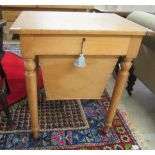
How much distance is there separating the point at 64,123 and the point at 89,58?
0.55 meters

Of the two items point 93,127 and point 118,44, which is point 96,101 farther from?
point 118,44

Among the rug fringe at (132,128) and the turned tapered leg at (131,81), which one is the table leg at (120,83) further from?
the turned tapered leg at (131,81)

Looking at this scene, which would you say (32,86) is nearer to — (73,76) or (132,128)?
(73,76)

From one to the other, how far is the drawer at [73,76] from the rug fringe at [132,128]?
36cm

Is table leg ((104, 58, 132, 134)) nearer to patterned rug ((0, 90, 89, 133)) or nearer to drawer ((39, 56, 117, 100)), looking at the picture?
drawer ((39, 56, 117, 100))

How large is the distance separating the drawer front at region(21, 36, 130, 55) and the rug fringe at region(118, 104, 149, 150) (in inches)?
25.1

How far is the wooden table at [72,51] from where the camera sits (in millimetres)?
914

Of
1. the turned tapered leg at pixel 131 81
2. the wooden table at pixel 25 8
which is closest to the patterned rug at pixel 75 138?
the turned tapered leg at pixel 131 81

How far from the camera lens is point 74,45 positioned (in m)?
0.96

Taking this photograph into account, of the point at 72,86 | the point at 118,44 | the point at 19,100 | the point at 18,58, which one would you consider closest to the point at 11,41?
the point at 18,58

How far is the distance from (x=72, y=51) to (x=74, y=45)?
34mm

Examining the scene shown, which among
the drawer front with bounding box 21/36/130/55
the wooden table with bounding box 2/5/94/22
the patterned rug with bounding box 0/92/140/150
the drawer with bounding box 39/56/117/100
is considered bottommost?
the patterned rug with bounding box 0/92/140/150

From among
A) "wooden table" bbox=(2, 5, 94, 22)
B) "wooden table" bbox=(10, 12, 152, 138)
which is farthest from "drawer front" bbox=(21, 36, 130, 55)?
"wooden table" bbox=(2, 5, 94, 22)

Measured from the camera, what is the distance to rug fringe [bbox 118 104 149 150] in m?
1.28
